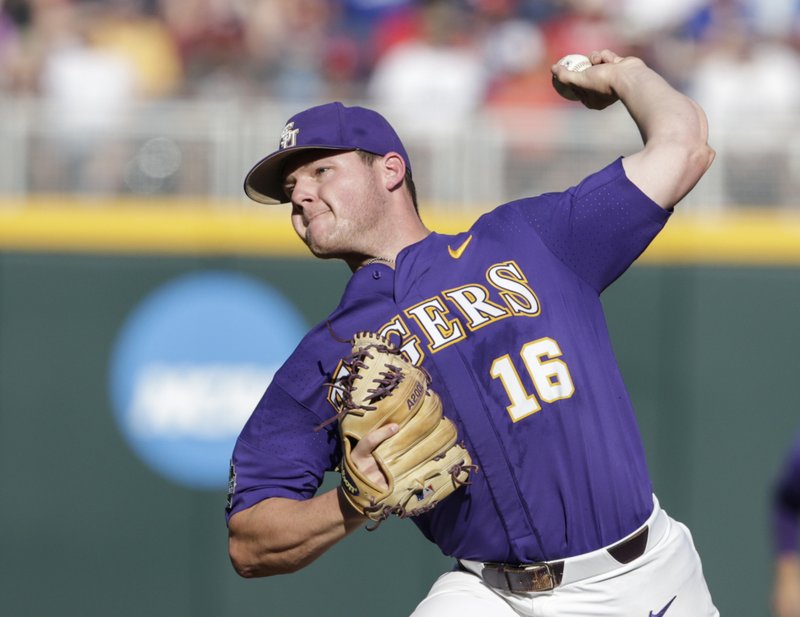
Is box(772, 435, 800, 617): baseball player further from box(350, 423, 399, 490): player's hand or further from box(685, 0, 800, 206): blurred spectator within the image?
box(685, 0, 800, 206): blurred spectator

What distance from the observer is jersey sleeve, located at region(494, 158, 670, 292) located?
11.2 ft

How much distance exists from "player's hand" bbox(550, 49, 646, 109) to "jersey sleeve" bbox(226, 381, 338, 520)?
116 centimetres

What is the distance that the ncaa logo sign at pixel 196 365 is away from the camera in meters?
8.03

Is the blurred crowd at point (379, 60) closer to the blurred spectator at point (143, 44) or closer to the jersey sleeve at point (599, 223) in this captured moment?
the blurred spectator at point (143, 44)

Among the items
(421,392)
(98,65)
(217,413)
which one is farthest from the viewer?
(98,65)

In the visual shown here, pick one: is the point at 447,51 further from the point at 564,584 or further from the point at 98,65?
the point at 564,584

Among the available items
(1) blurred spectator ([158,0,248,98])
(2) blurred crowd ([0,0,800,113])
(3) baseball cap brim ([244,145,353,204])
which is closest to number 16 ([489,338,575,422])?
(3) baseball cap brim ([244,145,353,204])

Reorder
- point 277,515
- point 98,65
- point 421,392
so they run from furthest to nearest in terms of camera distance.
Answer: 1. point 98,65
2. point 277,515
3. point 421,392

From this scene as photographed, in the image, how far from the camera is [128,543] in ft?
26.6

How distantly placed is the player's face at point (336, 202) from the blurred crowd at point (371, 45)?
4833mm

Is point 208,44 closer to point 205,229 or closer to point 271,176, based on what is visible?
point 205,229

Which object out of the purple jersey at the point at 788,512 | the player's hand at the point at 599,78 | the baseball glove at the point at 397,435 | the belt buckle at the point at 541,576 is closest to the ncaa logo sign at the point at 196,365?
the purple jersey at the point at 788,512

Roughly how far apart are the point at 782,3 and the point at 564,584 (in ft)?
24.1

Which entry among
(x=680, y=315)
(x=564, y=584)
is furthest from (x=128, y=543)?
(x=564, y=584)
